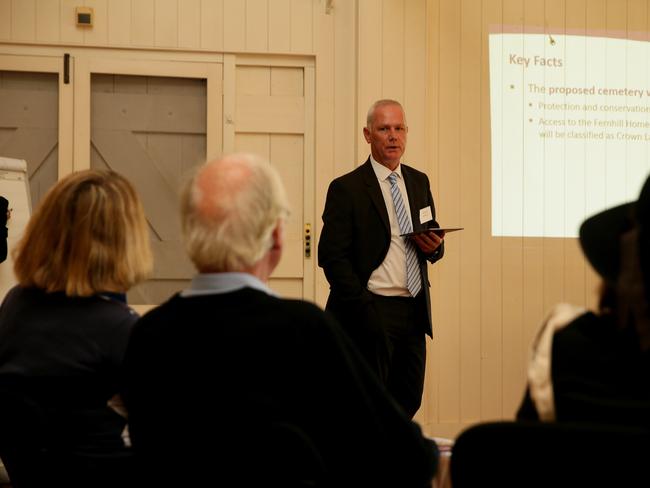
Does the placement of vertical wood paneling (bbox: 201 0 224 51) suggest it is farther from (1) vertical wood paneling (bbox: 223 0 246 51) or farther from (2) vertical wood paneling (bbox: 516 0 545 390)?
(2) vertical wood paneling (bbox: 516 0 545 390)

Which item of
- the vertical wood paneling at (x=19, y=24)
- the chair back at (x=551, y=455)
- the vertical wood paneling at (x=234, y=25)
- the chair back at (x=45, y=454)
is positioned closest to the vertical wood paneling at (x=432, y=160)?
the vertical wood paneling at (x=234, y=25)

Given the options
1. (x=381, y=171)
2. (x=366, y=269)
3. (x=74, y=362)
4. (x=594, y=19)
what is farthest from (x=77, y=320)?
(x=594, y=19)

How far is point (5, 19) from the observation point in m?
5.36

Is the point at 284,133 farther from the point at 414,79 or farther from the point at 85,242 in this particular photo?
the point at 85,242

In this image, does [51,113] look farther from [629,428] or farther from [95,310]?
[629,428]

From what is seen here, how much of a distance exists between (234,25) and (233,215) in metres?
4.09

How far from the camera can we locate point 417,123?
5.54 meters

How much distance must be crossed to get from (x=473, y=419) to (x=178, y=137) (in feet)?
8.58

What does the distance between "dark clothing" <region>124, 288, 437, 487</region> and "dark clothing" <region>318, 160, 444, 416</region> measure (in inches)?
92.7

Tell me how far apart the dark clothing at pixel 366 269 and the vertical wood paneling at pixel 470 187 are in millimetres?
1483

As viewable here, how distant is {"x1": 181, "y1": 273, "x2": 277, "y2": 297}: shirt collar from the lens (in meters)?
1.69

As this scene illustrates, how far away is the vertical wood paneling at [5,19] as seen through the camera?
5359mm

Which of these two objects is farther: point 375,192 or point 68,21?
point 68,21

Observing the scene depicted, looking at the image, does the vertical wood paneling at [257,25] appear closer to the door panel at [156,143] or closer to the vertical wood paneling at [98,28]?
the door panel at [156,143]
